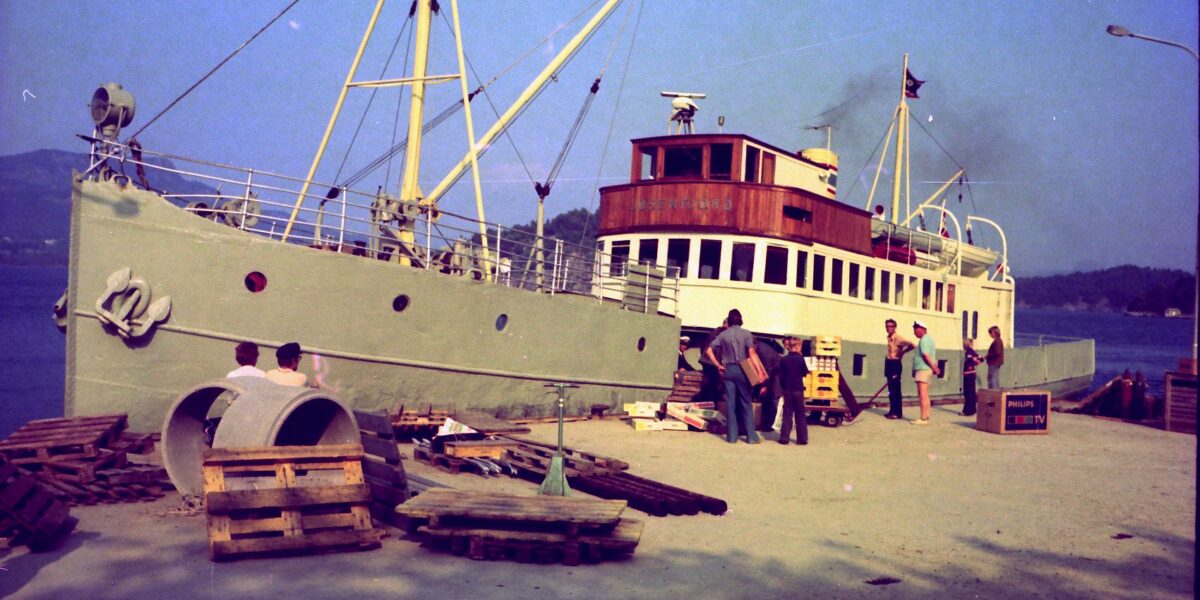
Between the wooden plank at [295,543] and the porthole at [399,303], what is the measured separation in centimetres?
637

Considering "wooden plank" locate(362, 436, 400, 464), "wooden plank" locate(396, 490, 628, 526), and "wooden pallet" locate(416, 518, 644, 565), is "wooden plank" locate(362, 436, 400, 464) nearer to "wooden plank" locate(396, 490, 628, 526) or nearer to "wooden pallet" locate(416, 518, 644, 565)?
"wooden plank" locate(396, 490, 628, 526)

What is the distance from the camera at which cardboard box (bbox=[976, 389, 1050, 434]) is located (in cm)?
1551

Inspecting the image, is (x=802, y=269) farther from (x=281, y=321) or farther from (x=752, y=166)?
(x=281, y=321)

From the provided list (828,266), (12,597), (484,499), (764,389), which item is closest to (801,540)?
(484,499)

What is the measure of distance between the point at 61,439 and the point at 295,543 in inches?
174

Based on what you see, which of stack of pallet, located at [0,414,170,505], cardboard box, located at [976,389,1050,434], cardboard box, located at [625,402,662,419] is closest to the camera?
stack of pallet, located at [0,414,170,505]

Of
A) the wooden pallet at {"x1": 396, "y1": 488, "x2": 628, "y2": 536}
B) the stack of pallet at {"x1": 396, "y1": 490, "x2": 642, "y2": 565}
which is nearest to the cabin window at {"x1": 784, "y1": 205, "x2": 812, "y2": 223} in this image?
the wooden pallet at {"x1": 396, "y1": 488, "x2": 628, "y2": 536}

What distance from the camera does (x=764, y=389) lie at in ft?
48.8

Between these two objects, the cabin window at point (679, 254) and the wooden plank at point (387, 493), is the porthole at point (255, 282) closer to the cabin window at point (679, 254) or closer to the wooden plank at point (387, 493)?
the wooden plank at point (387, 493)

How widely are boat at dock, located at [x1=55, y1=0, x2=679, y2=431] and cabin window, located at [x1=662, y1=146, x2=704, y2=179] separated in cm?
391

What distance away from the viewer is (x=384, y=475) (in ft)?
25.3

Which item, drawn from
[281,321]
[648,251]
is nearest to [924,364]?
[648,251]

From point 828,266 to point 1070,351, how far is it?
1772 centimetres

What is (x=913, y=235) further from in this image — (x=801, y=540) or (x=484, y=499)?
(x=484, y=499)
